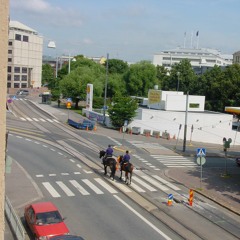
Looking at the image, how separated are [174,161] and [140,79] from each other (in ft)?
175

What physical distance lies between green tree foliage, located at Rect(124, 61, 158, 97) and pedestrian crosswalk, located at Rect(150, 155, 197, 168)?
Answer: 50.5 meters

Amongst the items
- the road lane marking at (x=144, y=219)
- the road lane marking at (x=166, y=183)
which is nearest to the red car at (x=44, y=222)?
the road lane marking at (x=144, y=219)

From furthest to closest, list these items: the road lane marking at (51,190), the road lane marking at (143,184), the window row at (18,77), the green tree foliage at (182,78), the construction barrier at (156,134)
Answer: the window row at (18,77) < the green tree foliage at (182,78) < the construction barrier at (156,134) < the road lane marking at (143,184) < the road lane marking at (51,190)

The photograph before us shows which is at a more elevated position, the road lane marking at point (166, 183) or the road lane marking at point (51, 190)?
the road lane marking at point (51, 190)

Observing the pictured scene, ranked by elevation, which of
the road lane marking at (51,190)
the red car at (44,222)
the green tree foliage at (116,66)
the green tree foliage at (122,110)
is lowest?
the road lane marking at (51,190)

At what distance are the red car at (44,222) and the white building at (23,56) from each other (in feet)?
357

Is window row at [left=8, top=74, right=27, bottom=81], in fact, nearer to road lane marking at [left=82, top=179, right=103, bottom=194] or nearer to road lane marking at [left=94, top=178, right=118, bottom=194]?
road lane marking at [left=94, top=178, right=118, bottom=194]

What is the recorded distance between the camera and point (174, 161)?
121ft

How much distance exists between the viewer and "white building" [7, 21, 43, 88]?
12619 cm

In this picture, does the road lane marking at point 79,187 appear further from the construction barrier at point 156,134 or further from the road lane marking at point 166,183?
the construction barrier at point 156,134

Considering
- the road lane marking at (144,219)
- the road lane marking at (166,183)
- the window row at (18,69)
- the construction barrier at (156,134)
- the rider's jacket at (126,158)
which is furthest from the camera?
the window row at (18,69)

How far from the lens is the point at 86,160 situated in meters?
32.9

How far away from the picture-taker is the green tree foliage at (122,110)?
Answer: 174 ft

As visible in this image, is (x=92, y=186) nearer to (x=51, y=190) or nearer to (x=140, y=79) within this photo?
(x=51, y=190)
